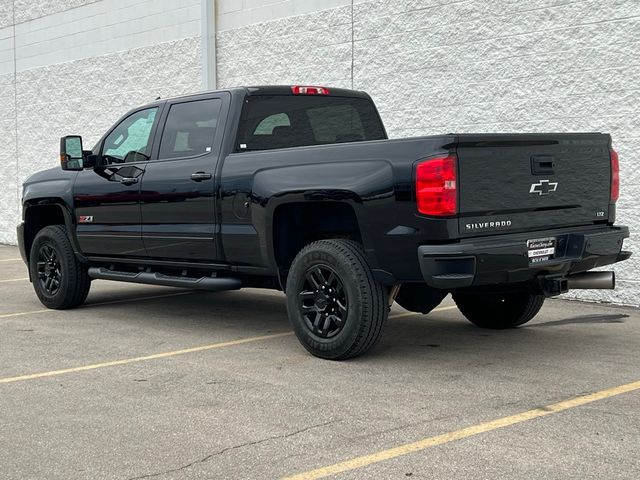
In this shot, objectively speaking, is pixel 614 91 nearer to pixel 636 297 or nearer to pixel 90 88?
pixel 636 297

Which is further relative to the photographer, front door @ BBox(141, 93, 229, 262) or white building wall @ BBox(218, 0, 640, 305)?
white building wall @ BBox(218, 0, 640, 305)

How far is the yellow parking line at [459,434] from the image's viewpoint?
414 cm

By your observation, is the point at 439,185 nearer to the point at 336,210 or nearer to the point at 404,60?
the point at 336,210

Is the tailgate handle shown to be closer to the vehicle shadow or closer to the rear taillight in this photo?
the rear taillight

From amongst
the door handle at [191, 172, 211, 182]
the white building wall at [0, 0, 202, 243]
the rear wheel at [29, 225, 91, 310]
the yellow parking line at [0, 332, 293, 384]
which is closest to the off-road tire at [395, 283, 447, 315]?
the yellow parking line at [0, 332, 293, 384]

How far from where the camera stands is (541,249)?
238 inches

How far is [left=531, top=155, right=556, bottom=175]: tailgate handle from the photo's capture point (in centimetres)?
606

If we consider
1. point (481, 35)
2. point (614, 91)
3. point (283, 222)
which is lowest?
point (283, 222)

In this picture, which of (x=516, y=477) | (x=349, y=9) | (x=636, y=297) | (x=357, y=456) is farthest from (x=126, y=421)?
(x=349, y=9)

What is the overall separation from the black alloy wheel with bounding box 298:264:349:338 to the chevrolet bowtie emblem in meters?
1.46

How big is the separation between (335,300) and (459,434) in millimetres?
1940

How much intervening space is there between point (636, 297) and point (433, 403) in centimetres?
459

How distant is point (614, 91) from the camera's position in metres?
9.12

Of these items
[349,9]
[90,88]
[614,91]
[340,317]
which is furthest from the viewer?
[90,88]
